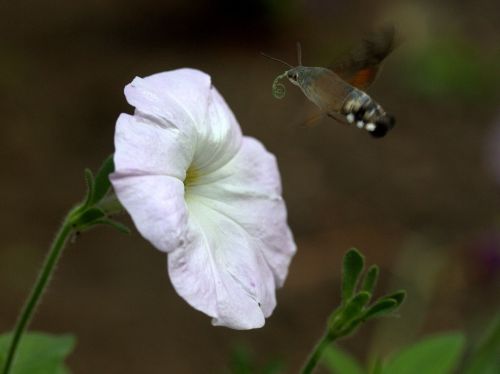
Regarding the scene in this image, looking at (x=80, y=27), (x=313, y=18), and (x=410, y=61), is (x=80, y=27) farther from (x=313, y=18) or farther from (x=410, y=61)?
(x=410, y=61)

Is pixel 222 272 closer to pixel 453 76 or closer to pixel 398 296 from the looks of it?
pixel 398 296

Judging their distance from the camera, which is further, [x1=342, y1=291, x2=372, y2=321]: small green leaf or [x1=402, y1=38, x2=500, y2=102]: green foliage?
[x1=402, y1=38, x2=500, y2=102]: green foliage

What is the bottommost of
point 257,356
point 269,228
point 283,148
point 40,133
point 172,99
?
point 257,356

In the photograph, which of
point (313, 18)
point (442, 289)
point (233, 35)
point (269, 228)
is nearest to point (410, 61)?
point (313, 18)

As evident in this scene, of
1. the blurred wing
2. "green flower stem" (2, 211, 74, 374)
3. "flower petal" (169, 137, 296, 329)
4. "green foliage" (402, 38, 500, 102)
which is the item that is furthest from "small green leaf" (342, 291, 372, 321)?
"green foliage" (402, 38, 500, 102)

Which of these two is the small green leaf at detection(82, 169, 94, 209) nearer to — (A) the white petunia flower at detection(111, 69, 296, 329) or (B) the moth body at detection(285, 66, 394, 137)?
(A) the white petunia flower at detection(111, 69, 296, 329)

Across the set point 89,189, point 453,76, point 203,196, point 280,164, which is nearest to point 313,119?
point 203,196
